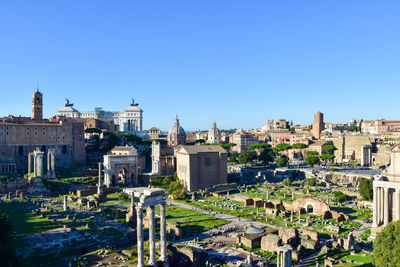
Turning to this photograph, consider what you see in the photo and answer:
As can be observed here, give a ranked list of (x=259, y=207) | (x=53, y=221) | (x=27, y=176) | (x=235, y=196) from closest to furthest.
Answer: (x=53, y=221) < (x=259, y=207) < (x=235, y=196) < (x=27, y=176)

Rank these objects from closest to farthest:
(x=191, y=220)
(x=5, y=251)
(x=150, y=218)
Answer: (x=5, y=251)
(x=150, y=218)
(x=191, y=220)

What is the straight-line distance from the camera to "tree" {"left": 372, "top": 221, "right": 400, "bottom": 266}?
18438mm

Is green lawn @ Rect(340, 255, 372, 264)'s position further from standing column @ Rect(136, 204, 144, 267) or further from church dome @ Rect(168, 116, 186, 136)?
church dome @ Rect(168, 116, 186, 136)

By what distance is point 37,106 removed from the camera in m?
68.1

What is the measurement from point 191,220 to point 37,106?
4850 cm

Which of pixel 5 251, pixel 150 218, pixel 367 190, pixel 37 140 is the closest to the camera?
pixel 5 251

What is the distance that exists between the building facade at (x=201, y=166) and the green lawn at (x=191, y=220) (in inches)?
508

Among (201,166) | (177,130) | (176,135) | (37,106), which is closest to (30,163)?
(37,106)

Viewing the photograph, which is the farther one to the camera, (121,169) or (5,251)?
(121,169)

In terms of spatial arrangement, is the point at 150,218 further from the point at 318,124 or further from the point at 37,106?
the point at 318,124

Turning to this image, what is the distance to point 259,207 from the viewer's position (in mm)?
41250

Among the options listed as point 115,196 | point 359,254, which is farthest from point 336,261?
point 115,196

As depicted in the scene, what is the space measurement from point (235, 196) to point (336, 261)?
940 inches

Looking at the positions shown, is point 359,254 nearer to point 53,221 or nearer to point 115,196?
point 53,221
